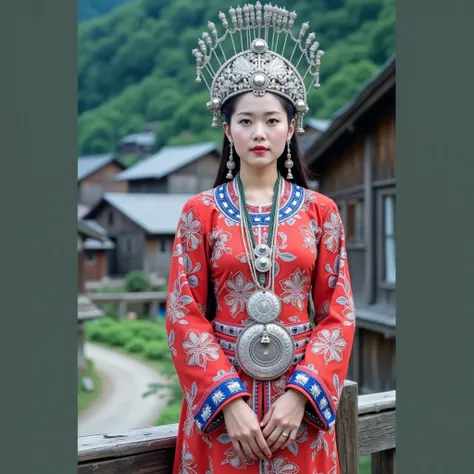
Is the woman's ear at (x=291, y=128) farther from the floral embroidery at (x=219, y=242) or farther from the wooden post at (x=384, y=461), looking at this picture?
the wooden post at (x=384, y=461)

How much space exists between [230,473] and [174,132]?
2846 centimetres

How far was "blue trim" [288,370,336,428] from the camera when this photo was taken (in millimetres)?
1910

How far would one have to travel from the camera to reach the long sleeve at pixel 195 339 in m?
1.90

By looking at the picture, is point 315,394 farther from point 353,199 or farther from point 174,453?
point 353,199

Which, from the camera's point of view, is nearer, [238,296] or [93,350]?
[238,296]

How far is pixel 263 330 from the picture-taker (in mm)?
1962

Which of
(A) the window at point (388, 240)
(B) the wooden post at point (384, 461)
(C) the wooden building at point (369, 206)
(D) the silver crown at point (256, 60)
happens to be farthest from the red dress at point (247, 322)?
(A) the window at point (388, 240)

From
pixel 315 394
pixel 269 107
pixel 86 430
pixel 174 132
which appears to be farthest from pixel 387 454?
pixel 174 132

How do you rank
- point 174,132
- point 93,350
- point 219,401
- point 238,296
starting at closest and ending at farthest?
point 219,401, point 238,296, point 93,350, point 174,132

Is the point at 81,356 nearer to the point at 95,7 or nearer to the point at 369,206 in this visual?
the point at 369,206

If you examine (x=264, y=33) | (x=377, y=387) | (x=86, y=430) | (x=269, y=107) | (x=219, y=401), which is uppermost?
(x=264, y=33)

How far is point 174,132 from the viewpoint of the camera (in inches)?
1168

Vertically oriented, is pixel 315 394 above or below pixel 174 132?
below

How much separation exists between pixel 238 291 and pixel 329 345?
1.10 ft
